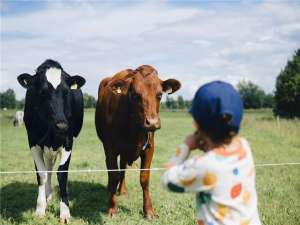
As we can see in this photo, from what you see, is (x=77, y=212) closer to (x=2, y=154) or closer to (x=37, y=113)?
(x=37, y=113)

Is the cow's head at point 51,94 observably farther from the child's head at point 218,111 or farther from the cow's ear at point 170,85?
the child's head at point 218,111

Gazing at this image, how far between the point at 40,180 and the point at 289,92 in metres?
39.0

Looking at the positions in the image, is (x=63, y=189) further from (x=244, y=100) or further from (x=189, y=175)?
(x=244, y=100)

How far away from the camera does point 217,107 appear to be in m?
2.56

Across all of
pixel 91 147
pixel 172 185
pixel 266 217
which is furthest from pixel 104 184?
pixel 91 147

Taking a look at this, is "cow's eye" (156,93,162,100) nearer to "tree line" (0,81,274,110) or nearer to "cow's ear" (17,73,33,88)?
"cow's ear" (17,73,33,88)

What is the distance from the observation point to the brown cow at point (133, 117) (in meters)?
5.97

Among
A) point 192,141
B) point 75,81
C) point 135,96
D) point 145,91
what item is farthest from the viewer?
point 75,81

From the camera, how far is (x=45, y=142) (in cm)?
684

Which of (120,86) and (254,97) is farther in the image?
(254,97)

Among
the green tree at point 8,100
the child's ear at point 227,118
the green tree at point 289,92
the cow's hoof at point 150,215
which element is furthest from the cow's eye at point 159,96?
the green tree at point 8,100

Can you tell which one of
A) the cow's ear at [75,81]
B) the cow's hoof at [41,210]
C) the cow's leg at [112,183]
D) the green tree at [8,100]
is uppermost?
the green tree at [8,100]

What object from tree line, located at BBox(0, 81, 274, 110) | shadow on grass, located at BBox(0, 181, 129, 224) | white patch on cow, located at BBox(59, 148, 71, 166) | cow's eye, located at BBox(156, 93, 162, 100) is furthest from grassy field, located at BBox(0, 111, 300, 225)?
tree line, located at BBox(0, 81, 274, 110)

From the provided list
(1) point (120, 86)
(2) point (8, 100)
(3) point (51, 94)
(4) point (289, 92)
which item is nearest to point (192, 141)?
(1) point (120, 86)
